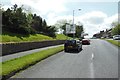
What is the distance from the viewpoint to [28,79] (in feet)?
40.3

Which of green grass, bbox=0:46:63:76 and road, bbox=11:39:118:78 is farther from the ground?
green grass, bbox=0:46:63:76

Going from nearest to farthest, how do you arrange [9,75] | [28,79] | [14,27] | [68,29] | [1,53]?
[28,79]
[9,75]
[1,53]
[14,27]
[68,29]

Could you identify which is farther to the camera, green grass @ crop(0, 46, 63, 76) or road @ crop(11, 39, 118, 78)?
green grass @ crop(0, 46, 63, 76)

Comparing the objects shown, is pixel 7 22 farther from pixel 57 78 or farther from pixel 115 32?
pixel 115 32

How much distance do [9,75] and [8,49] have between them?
13.9m

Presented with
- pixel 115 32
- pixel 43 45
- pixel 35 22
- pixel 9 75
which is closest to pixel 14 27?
pixel 43 45

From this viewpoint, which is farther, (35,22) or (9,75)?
(35,22)

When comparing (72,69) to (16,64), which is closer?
(72,69)

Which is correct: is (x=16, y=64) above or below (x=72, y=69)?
above

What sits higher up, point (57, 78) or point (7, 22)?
point (7, 22)

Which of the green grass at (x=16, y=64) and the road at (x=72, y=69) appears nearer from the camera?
the road at (x=72, y=69)

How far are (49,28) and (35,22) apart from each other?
14.7 feet

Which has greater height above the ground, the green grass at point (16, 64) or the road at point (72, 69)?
the green grass at point (16, 64)

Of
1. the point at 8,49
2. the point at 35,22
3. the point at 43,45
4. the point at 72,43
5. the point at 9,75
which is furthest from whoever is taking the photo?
the point at 35,22
